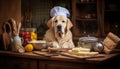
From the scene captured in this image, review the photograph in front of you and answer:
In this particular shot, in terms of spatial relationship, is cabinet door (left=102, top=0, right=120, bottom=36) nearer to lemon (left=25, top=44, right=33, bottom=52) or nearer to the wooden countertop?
the wooden countertop

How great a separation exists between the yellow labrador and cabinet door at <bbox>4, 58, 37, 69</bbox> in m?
0.36

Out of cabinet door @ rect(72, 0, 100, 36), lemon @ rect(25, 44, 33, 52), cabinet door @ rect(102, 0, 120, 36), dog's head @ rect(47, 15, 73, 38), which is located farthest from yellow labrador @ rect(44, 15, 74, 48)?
cabinet door @ rect(102, 0, 120, 36)

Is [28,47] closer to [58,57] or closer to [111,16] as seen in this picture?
[58,57]

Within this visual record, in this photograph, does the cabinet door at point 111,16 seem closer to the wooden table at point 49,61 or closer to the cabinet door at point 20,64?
the wooden table at point 49,61

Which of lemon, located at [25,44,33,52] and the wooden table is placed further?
lemon, located at [25,44,33,52]

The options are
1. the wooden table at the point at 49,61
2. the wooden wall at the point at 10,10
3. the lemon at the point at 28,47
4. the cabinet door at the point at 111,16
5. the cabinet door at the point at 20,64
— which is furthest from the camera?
the cabinet door at the point at 111,16

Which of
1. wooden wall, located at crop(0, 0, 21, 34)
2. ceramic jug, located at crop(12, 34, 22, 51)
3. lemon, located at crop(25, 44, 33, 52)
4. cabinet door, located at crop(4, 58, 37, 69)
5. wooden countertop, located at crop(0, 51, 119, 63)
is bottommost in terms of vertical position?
cabinet door, located at crop(4, 58, 37, 69)

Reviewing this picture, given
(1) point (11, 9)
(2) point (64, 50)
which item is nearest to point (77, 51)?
(2) point (64, 50)

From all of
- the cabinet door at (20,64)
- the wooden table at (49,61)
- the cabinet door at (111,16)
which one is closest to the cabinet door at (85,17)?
the cabinet door at (111,16)

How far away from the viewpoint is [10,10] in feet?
12.0

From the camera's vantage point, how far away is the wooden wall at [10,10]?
354 centimetres

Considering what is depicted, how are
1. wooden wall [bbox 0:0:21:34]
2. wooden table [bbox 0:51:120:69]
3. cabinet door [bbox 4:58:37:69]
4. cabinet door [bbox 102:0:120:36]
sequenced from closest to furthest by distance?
wooden table [bbox 0:51:120:69], cabinet door [bbox 4:58:37:69], wooden wall [bbox 0:0:21:34], cabinet door [bbox 102:0:120:36]

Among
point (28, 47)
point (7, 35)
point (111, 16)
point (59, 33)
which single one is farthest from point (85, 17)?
point (7, 35)

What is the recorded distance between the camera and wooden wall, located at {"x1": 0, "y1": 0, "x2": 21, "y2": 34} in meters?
3.54
